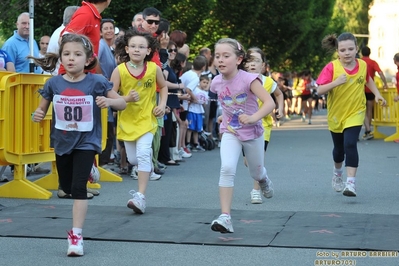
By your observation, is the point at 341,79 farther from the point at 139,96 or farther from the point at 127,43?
the point at 127,43

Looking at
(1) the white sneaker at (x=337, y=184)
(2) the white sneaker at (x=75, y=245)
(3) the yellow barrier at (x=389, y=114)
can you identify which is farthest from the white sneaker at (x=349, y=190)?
(3) the yellow barrier at (x=389, y=114)

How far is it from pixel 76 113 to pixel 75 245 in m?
1.08

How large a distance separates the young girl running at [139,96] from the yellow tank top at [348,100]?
1.93 m

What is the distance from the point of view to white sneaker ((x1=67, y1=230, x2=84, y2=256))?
670 centimetres

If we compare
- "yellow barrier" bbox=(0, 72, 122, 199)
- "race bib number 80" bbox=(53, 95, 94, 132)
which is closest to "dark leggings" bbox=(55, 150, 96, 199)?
"race bib number 80" bbox=(53, 95, 94, 132)

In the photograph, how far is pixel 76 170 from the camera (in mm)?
7109

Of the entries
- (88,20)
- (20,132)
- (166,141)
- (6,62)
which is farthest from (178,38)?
(88,20)

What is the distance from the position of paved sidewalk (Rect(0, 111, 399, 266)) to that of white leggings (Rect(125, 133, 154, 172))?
467mm

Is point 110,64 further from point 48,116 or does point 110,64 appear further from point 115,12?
point 115,12

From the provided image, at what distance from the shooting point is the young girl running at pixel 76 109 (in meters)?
7.13

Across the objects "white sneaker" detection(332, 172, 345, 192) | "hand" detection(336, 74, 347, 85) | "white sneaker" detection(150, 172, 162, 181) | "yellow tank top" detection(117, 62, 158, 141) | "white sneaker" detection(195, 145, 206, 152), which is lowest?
"white sneaker" detection(195, 145, 206, 152)

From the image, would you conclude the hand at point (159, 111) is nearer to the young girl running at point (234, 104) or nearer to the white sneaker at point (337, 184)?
the young girl running at point (234, 104)

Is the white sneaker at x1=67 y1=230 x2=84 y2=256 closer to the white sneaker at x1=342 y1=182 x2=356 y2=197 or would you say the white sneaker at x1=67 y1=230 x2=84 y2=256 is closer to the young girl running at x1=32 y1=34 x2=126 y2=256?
the young girl running at x1=32 y1=34 x2=126 y2=256

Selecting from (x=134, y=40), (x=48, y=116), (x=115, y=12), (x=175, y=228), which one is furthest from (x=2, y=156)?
(x=115, y=12)
